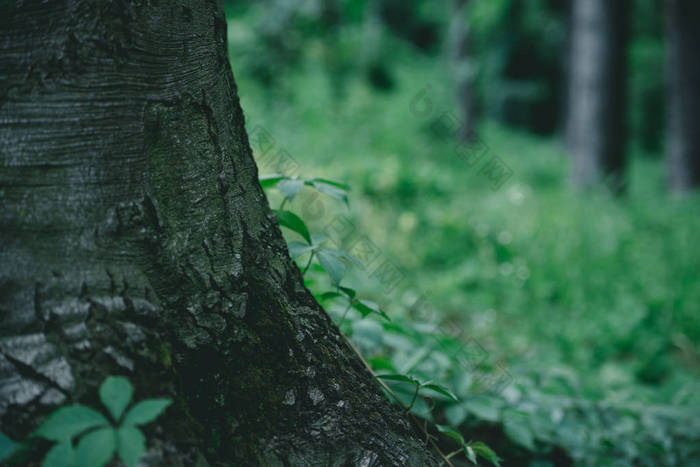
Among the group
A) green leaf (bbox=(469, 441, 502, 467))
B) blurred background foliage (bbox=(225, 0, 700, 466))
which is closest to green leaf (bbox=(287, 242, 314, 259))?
blurred background foliage (bbox=(225, 0, 700, 466))

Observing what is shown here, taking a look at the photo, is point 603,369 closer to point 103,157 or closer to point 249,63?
point 103,157

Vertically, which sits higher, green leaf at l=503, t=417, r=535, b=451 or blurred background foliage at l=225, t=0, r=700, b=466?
blurred background foliage at l=225, t=0, r=700, b=466

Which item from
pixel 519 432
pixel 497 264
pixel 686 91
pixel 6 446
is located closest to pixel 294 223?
pixel 6 446

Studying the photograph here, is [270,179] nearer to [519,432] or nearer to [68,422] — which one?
[68,422]

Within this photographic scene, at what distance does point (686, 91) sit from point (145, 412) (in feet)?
28.4

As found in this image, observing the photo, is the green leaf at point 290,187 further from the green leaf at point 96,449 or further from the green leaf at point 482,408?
the green leaf at point 482,408

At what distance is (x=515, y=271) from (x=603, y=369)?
1.21 metres

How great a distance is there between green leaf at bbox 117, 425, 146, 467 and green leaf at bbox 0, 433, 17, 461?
0.15m

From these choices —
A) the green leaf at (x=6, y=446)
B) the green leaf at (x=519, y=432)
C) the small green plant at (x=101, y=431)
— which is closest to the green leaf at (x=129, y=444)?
the small green plant at (x=101, y=431)

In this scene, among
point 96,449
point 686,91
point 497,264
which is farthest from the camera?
point 686,91

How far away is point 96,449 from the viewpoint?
63 cm

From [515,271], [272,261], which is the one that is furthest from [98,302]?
[515,271]

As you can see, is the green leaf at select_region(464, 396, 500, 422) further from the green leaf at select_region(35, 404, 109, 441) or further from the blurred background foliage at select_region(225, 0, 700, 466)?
the green leaf at select_region(35, 404, 109, 441)

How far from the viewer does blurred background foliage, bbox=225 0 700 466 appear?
5.18 ft
